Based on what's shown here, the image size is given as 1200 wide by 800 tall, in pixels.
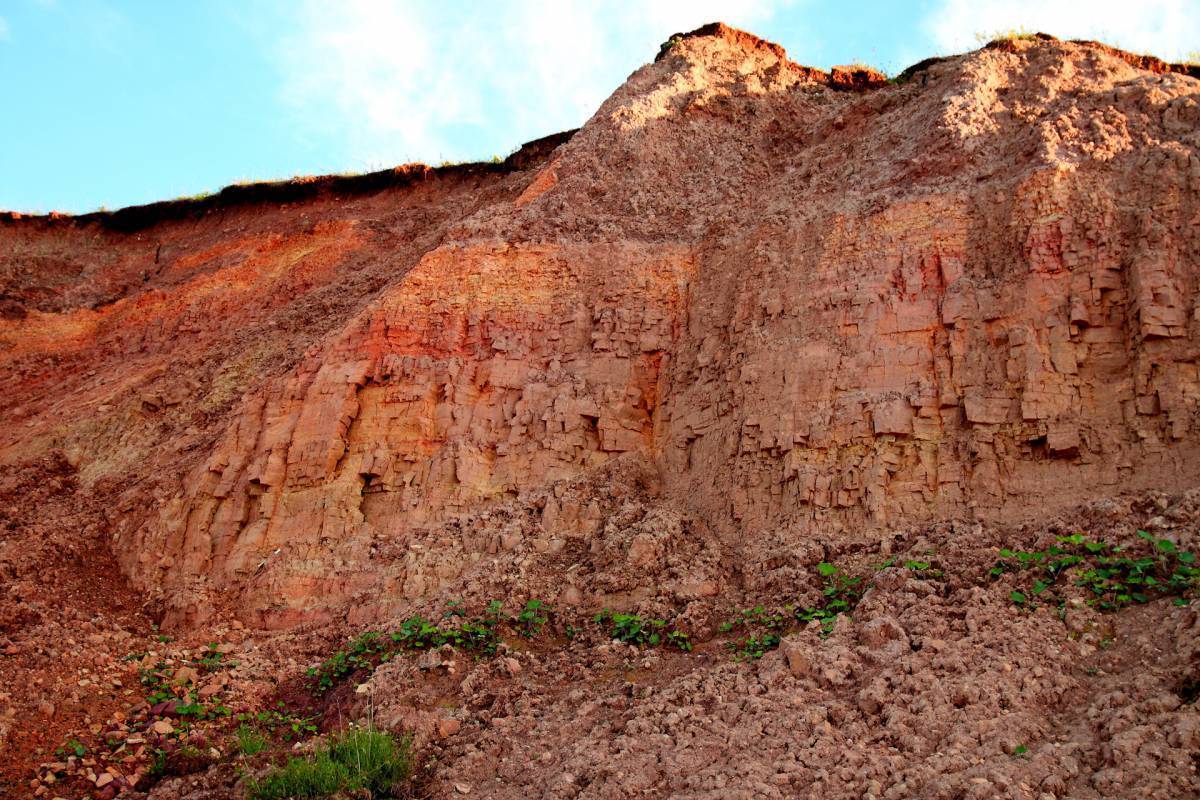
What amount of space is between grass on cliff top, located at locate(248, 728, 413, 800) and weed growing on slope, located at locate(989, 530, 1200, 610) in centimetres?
526

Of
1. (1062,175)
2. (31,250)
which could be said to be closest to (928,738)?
(1062,175)

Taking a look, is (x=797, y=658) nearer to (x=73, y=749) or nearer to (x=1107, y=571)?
(x=1107, y=571)

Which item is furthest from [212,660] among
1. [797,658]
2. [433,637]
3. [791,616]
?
[797,658]

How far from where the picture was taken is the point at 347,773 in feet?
25.8

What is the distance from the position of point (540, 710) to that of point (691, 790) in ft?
7.10

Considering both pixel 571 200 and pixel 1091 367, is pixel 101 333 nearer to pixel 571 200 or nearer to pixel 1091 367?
pixel 571 200

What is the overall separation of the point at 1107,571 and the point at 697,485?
468 centimetres

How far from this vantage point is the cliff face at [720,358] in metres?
10.3

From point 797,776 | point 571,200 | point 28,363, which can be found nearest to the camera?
point 797,776

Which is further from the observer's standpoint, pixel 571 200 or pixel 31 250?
pixel 31 250

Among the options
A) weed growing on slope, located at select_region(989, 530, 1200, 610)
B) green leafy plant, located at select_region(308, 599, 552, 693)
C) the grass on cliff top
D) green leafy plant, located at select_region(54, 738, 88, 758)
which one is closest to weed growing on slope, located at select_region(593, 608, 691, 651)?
green leafy plant, located at select_region(308, 599, 552, 693)

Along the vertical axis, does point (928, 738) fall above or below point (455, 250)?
below

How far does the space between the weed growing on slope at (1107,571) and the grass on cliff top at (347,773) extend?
5.26 metres

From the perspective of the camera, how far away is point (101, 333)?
1867 centimetres
